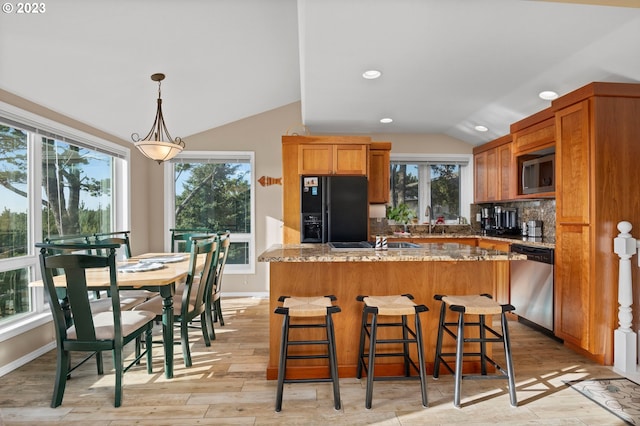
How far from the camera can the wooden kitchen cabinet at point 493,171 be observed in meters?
4.36

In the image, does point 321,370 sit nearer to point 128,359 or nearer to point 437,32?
point 128,359

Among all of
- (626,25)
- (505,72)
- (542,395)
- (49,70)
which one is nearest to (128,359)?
(49,70)

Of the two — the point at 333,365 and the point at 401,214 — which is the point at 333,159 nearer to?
the point at 401,214

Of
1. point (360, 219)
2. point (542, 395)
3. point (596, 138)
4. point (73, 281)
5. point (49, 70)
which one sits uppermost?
point (49, 70)

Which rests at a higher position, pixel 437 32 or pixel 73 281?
pixel 437 32

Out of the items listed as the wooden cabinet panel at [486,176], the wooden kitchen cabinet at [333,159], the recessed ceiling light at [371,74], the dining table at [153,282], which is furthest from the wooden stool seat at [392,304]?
the wooden cabinet panel at [486,176]

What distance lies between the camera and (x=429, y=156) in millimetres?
5215

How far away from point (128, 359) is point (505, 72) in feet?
13.1

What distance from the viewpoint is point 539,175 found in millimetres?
3719

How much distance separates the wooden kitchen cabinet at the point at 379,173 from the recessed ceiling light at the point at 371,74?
4.76 feet

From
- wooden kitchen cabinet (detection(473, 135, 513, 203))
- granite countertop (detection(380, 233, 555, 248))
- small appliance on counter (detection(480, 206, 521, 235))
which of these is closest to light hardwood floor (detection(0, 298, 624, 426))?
granite countertop (detection(380, 233, 555, 248))

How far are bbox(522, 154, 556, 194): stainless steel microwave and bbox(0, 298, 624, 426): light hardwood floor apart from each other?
159 centimetres

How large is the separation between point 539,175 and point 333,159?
220 cm

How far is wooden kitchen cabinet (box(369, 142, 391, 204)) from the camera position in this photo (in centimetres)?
469
